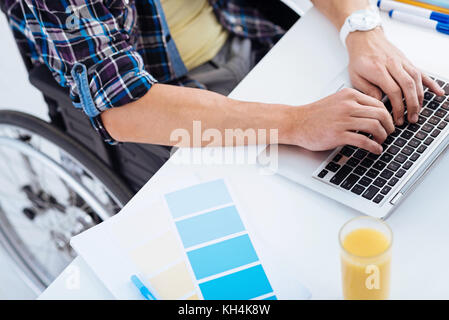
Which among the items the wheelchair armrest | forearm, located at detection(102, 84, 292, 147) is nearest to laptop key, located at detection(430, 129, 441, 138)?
forearm, located at detection(102, 84, 292, 147)

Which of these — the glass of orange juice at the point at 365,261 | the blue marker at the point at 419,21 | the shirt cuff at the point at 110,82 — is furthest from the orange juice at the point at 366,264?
the blue marker at the point at 419,21

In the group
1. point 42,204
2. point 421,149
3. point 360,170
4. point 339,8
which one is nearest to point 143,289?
point 360,170

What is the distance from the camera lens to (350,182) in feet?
2.76

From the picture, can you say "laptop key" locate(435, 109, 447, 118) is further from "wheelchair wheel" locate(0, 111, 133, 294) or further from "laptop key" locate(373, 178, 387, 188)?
"wheelchair wheel" locate(0, 111, 133, 294)

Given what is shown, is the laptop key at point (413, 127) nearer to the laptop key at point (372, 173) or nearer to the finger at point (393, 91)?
the finger at point (393, 91)

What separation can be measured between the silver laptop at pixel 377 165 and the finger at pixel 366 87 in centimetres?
8

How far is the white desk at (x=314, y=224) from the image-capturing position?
2.47 feet

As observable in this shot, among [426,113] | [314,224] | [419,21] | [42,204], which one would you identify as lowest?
[42,204]

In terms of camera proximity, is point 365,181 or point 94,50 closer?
point 365,181

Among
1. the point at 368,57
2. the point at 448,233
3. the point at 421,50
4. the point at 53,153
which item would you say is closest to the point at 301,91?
the point at 368,57

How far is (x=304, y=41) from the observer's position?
3.64 ft

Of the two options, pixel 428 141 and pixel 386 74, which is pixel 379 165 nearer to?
pixel 428 141

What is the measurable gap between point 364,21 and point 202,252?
1.88 ft

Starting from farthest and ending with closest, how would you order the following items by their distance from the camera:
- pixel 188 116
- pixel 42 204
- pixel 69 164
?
pixel 42 204, pixel 69 164, pixel 188 116
